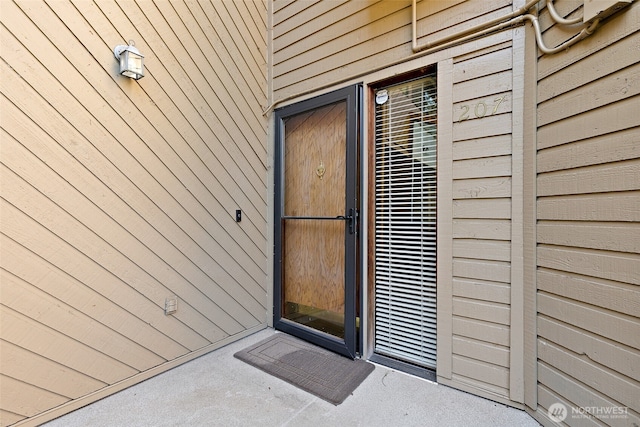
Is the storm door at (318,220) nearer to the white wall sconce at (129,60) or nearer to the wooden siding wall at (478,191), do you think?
the wooden siding wall at (478,191)

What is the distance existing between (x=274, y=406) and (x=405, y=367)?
935 mm

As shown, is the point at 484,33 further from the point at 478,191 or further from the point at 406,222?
the point at 406,222

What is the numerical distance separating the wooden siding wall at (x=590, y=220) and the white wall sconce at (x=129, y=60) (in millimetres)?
2263

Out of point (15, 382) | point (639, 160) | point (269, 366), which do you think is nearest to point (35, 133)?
point (15, 382)

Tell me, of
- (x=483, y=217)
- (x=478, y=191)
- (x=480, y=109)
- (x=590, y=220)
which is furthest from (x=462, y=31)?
(x=590, y=220)

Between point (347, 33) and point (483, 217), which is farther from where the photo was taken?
point (347, 33)

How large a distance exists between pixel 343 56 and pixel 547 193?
66.3 inches

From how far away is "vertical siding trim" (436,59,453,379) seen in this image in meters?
1.85

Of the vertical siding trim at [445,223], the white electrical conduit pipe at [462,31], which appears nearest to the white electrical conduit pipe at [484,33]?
the white electrical conduit pipe at [462,31]

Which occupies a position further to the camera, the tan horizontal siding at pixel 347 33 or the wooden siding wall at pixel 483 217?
the tan horizontal siding at pixel 347 33

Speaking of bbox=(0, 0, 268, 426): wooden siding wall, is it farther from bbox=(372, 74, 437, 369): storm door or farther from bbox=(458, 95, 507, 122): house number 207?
bbox=(458, 95, 507, 122): house number 207

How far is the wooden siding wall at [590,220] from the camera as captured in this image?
46.9 inches

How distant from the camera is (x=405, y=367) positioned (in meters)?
2.05

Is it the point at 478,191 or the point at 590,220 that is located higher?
the point at 478,191
